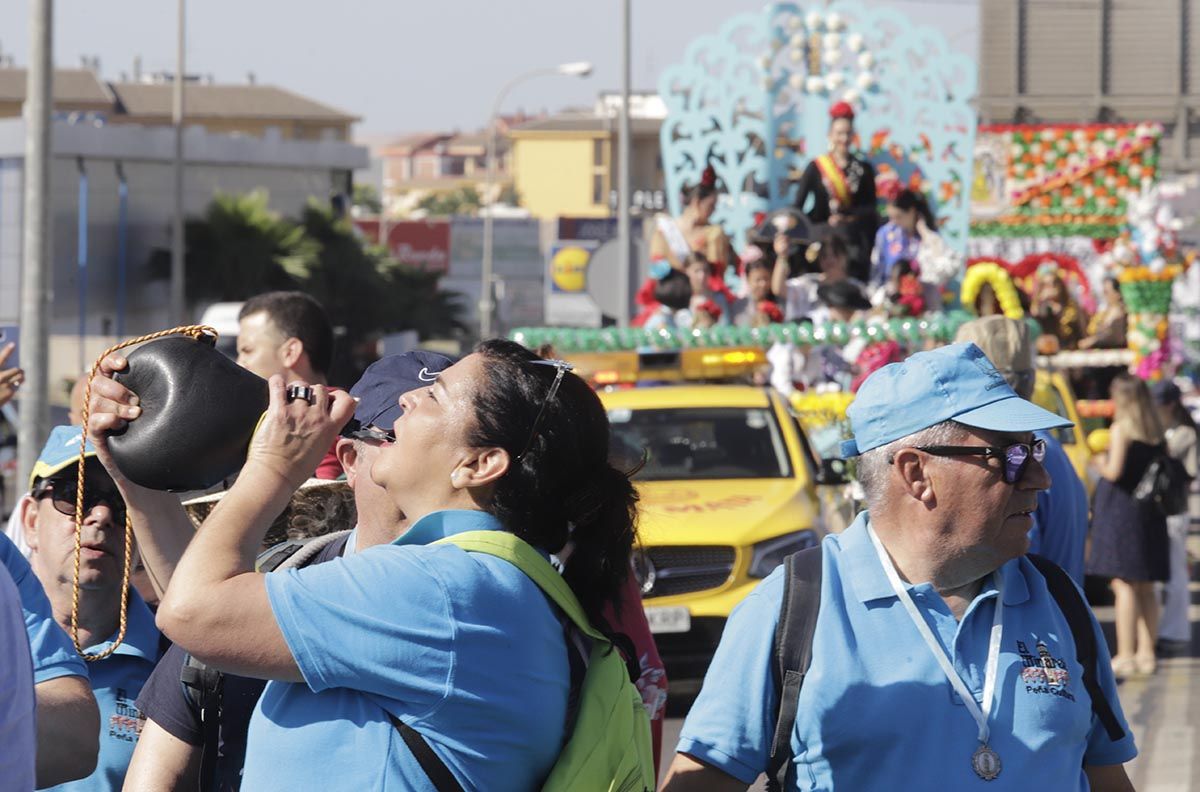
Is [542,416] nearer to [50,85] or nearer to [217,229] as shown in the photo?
[50,85]

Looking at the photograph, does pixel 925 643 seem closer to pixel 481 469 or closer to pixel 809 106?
pixel 481 469

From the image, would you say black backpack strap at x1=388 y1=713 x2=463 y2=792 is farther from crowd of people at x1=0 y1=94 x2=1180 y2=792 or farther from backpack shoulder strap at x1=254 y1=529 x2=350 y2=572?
backpack shoulder strap at x1=254 y1=529 x2=350 y2=572

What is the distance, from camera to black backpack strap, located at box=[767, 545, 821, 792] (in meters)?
3.21

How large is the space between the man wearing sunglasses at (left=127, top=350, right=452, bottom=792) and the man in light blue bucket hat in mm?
665

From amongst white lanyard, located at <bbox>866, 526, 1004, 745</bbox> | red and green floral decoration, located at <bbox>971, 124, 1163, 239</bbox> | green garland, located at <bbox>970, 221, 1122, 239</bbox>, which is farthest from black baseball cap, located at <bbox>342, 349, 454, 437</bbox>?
green garland, located at <bbox>970, 221, 1122, 239</bbox>

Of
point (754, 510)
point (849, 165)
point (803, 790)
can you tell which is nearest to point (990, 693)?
point (803, 790)

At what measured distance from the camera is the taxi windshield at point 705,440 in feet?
34.0

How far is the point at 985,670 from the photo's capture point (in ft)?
10.6

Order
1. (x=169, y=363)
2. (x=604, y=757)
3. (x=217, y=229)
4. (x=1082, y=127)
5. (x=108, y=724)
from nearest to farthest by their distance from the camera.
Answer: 1. (x=604, y=757)
2. (x=169, y=363)
3. (x=108, y=724)
4. (x=1082, y=127)
5. (x=217, y=229)

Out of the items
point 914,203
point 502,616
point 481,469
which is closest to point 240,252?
point 914,203

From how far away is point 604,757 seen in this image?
2.70m

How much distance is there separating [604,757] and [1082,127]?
19040mm

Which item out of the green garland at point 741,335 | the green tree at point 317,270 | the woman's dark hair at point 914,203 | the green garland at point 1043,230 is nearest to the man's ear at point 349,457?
the green garland at point 741,335

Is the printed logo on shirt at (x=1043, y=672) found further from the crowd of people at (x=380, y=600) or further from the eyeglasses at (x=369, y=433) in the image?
the eyeglasses at (x=369, y=433)
